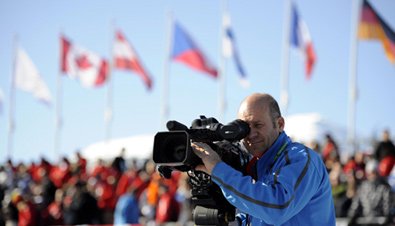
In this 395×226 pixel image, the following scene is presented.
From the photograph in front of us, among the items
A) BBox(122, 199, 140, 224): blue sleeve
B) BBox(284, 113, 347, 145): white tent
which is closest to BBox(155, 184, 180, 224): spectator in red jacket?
BBox(122, 199, 140, 224): blue sleeve

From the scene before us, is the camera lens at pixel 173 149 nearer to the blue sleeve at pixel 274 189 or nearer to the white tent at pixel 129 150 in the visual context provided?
Answer: the blue sleeve at pixel 274 189

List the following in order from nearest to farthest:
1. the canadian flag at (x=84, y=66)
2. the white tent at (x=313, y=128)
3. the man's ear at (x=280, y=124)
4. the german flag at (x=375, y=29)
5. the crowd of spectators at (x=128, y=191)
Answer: the man's ear at (x=280, y=124), the crowd of spectators at (x=128, y=191), the german flag at (x=375, y=29), the canadian flag at (x=84, y=66), the white tent at (x=313, y=128)

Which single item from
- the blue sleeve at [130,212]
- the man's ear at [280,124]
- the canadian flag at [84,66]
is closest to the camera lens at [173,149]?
the man's ear at [280,124]

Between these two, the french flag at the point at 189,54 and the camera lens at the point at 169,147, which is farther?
the french flag at the point at 189,54

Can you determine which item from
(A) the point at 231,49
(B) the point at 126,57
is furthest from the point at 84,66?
(A) the point at 231,49

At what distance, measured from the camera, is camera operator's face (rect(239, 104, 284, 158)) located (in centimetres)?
297

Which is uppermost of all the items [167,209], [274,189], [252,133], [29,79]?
[29,79]

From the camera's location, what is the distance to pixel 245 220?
3.33 m

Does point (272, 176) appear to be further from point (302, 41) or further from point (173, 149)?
point (302, 41)

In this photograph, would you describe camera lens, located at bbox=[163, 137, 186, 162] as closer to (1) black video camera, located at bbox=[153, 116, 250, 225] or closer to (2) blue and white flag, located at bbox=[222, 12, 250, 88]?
(1) black video camera, located at bbox=[153, 116, 250, 225]

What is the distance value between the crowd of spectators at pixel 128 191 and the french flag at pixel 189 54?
3.60 metres

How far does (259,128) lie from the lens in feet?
9.82

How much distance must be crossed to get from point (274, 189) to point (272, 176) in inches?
→ 5.4

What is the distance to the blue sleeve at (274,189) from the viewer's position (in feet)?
8.73
